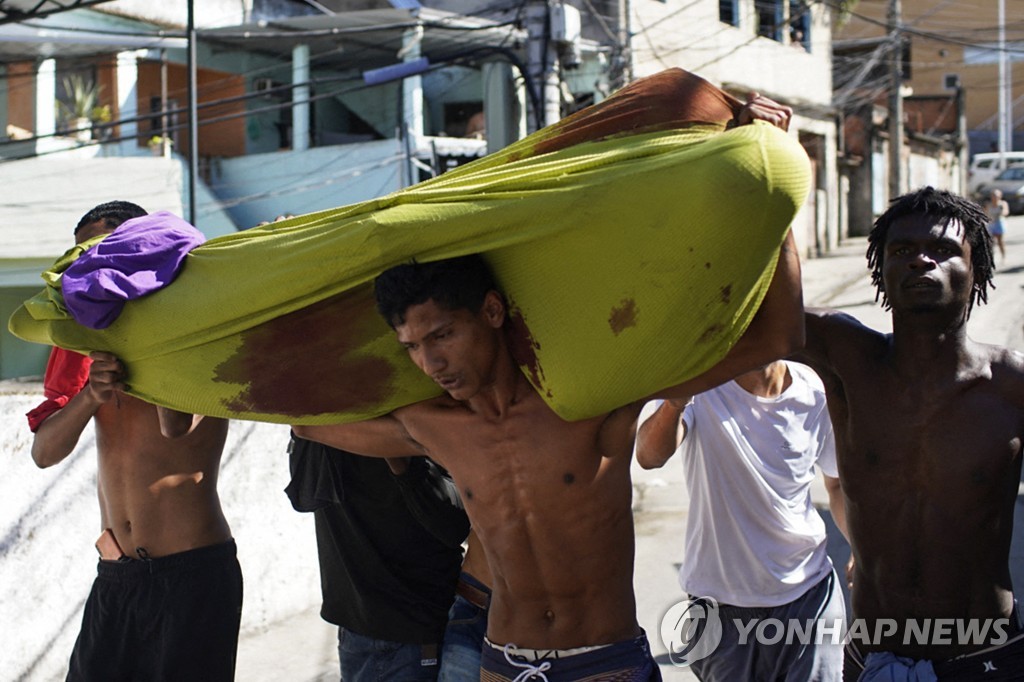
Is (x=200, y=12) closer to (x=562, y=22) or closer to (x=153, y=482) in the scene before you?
(x=562, y=22)

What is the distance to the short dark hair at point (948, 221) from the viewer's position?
282 centimetres

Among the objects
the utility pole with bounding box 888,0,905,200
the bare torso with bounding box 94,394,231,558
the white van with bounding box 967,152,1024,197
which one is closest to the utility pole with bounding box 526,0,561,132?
the bare torso with bounding box 94,394,231,558

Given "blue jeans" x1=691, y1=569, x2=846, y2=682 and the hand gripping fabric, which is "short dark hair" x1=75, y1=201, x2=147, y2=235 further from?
"blue jeans" x1=691, y1=569, x2=846, y2=682

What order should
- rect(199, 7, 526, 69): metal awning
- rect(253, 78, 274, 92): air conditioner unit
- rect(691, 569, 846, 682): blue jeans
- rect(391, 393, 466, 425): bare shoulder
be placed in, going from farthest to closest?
rect(253, 78, 274, 92): air conditioner unit → rect(199, 7, 526, 69): metal awning → rect(691, 569, 846, 682): blue jeans → rect(391, 393, 466, 425): bare shoulder

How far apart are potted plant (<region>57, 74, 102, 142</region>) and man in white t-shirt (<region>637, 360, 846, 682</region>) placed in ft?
46.6

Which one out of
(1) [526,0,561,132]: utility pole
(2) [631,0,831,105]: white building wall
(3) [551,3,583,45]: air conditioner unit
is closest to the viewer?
(1) [526,0,561,132]: utility pole

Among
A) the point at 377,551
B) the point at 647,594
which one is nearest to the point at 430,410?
the point at 377,551

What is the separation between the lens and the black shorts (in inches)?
129

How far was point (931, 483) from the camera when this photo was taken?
271 centimetres

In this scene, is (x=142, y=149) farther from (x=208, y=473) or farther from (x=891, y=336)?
(x=891, y=336)

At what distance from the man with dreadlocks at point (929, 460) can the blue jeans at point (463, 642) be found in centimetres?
99

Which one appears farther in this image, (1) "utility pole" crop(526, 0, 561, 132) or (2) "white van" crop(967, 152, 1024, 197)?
(2) "white van" crop(967, 152, 1024, 197)

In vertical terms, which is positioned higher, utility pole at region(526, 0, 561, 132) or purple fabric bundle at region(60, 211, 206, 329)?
utility pole at region(526, 0, 561, 132)

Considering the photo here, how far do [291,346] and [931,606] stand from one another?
1.68 m
